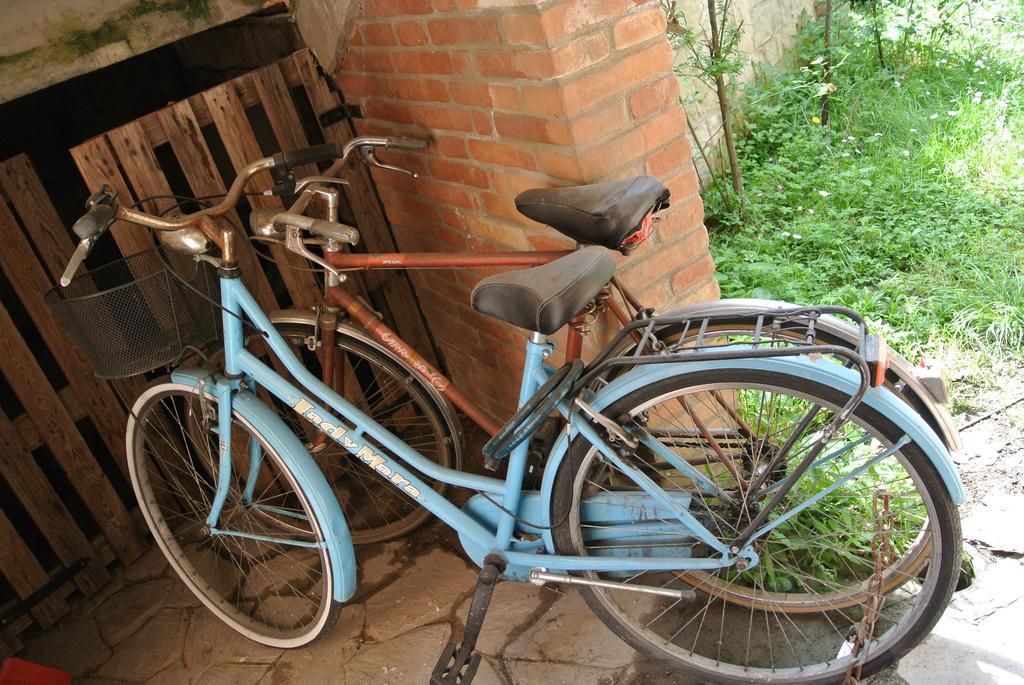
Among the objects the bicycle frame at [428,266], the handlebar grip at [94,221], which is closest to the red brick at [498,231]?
the bicycle frame at [428,266]

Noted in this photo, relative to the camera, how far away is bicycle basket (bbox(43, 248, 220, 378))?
7.43ft

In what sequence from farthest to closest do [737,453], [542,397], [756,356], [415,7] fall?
[415,7] → [737,453] → [542,397] → [756,356]

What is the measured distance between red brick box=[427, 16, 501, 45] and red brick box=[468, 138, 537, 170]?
0.99 feet

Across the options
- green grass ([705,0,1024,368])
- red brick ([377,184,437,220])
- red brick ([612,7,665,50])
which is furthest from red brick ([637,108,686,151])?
green grass ([705,0,1024,368])

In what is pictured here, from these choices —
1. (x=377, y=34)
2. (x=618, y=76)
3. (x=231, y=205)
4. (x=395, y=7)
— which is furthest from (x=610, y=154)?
(x=231, y=205)

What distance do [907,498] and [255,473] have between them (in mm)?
2014

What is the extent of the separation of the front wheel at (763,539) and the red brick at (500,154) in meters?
0.80

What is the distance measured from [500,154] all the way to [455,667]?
4.88 ft

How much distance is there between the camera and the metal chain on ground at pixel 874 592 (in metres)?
2.15

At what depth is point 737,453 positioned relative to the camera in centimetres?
229

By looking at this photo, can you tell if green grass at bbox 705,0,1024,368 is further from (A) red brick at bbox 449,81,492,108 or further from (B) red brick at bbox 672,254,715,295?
(A) red brick at bbox 449,81,492,108

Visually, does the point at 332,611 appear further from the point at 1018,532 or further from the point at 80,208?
the point at 80,208

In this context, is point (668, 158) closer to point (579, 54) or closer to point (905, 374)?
point (579, 54)

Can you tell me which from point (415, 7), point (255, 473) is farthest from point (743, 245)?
point (255, 473)
